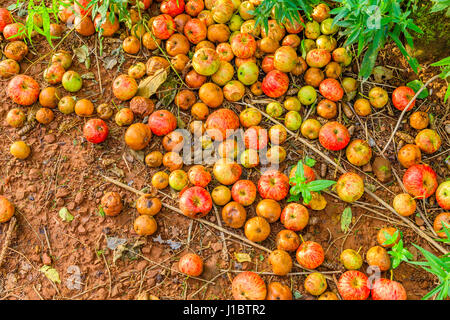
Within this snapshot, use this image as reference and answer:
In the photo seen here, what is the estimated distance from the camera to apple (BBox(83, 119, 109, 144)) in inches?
158

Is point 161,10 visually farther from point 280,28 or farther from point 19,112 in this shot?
point 19,112

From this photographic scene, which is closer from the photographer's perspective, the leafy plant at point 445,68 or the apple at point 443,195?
the leafy plant at point 445,68

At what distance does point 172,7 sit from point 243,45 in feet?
3.49

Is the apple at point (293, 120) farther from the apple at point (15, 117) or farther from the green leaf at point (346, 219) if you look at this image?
the apple at point (15, 117)

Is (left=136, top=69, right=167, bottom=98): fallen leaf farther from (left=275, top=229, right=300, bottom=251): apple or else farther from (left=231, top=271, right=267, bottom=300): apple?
(left=231, top=271, right=267, bottom=300): apple

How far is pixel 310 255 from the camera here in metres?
3.61

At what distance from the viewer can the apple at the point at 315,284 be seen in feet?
11.6

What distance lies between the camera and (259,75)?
4.48 m

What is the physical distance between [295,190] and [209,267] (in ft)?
4.02

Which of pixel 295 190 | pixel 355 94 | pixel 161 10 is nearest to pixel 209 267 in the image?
pixel 295 190

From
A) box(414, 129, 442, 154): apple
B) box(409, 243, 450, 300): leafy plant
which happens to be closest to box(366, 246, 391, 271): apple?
box(409, 243, 450, 300): leafy plant

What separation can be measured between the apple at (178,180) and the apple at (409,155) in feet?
8.27

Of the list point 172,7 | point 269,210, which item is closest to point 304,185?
point 269,210

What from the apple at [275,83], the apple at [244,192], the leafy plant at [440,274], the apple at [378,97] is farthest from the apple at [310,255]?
the apple at [378,97]
